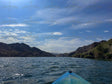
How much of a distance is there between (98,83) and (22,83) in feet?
48.7

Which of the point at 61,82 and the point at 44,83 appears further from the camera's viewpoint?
the point at 44,83

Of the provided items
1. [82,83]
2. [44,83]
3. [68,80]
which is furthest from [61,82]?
[44,83]

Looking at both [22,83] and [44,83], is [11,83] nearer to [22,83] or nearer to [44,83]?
[22,83]

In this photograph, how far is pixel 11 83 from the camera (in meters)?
24.2

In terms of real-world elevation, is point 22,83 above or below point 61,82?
below

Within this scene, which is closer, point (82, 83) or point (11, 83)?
point (82, 83)

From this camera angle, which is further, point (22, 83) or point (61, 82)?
point (22, 83)

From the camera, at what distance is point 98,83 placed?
2508cm

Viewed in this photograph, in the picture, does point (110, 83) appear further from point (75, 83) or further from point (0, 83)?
point (0, 83)

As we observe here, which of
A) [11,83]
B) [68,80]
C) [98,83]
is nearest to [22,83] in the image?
[11,83]

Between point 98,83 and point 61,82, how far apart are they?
17656mm

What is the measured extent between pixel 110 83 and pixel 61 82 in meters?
19.0

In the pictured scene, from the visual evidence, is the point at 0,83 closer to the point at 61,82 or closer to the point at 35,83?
the point at 35,83

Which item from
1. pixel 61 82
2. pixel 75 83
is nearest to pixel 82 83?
pixel 75 83
